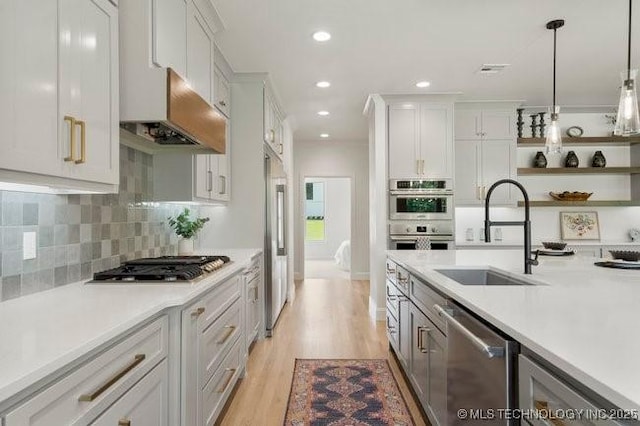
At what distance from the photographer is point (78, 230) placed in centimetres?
186

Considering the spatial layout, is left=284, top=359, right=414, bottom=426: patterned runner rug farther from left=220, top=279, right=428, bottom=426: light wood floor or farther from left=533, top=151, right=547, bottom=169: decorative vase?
left=533, top=151, right=547, bottom=169: decorative vase

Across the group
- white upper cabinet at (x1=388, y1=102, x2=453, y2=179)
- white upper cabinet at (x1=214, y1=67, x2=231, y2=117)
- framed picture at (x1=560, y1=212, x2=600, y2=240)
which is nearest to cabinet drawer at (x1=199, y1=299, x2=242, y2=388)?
white upper cabinet at (x1=214, y1=67, x2=231, y2=117)

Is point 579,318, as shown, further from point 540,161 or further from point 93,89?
point 540,161

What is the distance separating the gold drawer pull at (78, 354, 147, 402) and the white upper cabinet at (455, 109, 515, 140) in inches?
184

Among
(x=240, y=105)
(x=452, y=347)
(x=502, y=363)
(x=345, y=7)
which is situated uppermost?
(x=345, y=7)

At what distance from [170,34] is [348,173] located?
5.75 metres

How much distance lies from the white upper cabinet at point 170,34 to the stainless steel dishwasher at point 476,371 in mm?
1736

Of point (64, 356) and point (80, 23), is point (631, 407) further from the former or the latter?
point (80, 23)

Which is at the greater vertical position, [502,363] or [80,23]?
[80,23]

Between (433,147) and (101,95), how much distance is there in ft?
12.8

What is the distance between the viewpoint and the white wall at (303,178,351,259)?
10734 mm

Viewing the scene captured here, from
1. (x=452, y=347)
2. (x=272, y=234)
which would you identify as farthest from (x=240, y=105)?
(x=452, y=347)

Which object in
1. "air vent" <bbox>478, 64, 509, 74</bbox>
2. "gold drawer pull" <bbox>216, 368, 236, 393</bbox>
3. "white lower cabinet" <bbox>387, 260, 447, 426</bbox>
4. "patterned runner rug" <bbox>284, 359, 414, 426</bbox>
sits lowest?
"patterned runner rug" <bbox>284, 359, 414, 426</bbox>

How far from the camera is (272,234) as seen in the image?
13.5 ft
